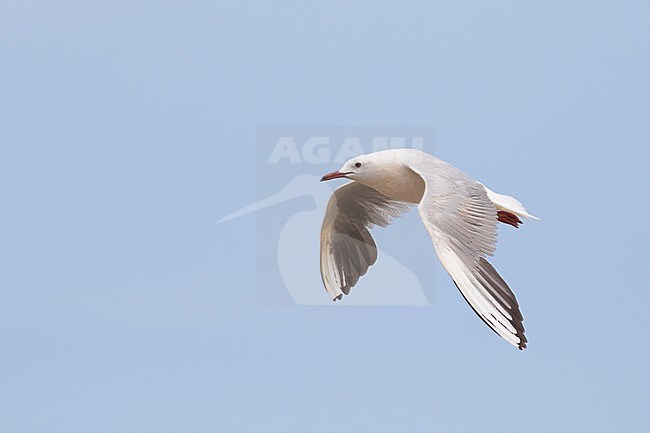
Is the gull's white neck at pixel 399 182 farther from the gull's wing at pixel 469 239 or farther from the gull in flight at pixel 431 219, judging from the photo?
the gull's wing at pixel 469 239

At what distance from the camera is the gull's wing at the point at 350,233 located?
32.2ft

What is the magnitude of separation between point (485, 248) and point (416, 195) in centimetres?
152

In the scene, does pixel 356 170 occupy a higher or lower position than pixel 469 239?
higher

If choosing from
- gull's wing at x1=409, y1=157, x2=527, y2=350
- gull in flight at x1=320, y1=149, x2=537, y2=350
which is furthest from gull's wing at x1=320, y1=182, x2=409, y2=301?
gull's wing at x1=409, y1=157, x2=527, y2=350

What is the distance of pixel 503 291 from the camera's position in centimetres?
696

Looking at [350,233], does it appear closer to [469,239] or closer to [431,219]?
[431,219]

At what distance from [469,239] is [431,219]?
299 millimetres

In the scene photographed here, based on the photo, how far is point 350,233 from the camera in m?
9.94

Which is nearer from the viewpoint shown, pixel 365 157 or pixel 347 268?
pixel 365 157

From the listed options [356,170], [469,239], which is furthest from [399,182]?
[469,239]

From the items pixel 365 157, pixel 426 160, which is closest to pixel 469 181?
pixel 426 160

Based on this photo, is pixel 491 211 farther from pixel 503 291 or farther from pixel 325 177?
pixel 325 177

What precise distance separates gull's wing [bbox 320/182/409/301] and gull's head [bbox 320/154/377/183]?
91cm

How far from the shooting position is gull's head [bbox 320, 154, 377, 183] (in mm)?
8766
